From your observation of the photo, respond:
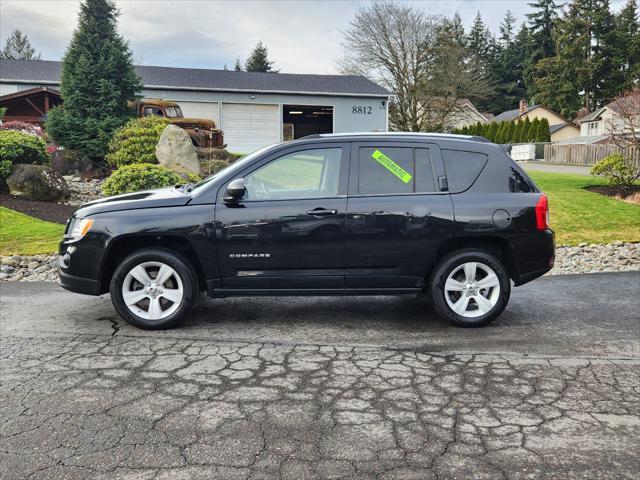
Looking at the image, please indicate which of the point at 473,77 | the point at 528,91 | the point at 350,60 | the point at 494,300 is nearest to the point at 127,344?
the point at 494,300

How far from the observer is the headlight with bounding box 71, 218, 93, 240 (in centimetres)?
531

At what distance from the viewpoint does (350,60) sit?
118 feet

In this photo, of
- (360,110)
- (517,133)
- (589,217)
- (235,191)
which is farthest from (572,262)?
(517,133)

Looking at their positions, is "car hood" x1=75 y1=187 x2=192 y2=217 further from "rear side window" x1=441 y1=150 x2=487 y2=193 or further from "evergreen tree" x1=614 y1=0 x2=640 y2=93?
"evergreen tree" x1=614 y1=0 x2=640 y2=93

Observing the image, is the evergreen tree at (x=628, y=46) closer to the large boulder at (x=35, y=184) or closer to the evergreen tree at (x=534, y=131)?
the evergreen tree at (x=534, y=131)

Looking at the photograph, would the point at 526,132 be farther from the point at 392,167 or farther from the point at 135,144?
the point at 392,167

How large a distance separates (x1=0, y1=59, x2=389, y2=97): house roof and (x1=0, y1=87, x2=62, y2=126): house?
4.64 ft

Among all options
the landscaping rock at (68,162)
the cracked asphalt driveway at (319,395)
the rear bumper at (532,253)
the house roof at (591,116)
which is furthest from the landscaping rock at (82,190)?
the house roof at (591,116)

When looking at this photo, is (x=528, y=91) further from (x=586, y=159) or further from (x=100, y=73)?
(x=100, y=73)

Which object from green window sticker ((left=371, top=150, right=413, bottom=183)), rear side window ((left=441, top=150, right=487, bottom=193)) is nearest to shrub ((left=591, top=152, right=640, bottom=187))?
rear side window ((left=441, top=150, right=487, bottom=193))

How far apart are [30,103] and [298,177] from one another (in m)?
25.4

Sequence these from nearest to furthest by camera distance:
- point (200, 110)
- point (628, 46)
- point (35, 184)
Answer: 1. point (35, 184)
2. point (200, 110)
3. point (628, 46)

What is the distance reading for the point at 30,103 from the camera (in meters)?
26.2

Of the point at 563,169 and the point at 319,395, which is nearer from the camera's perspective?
the point at 319,395
